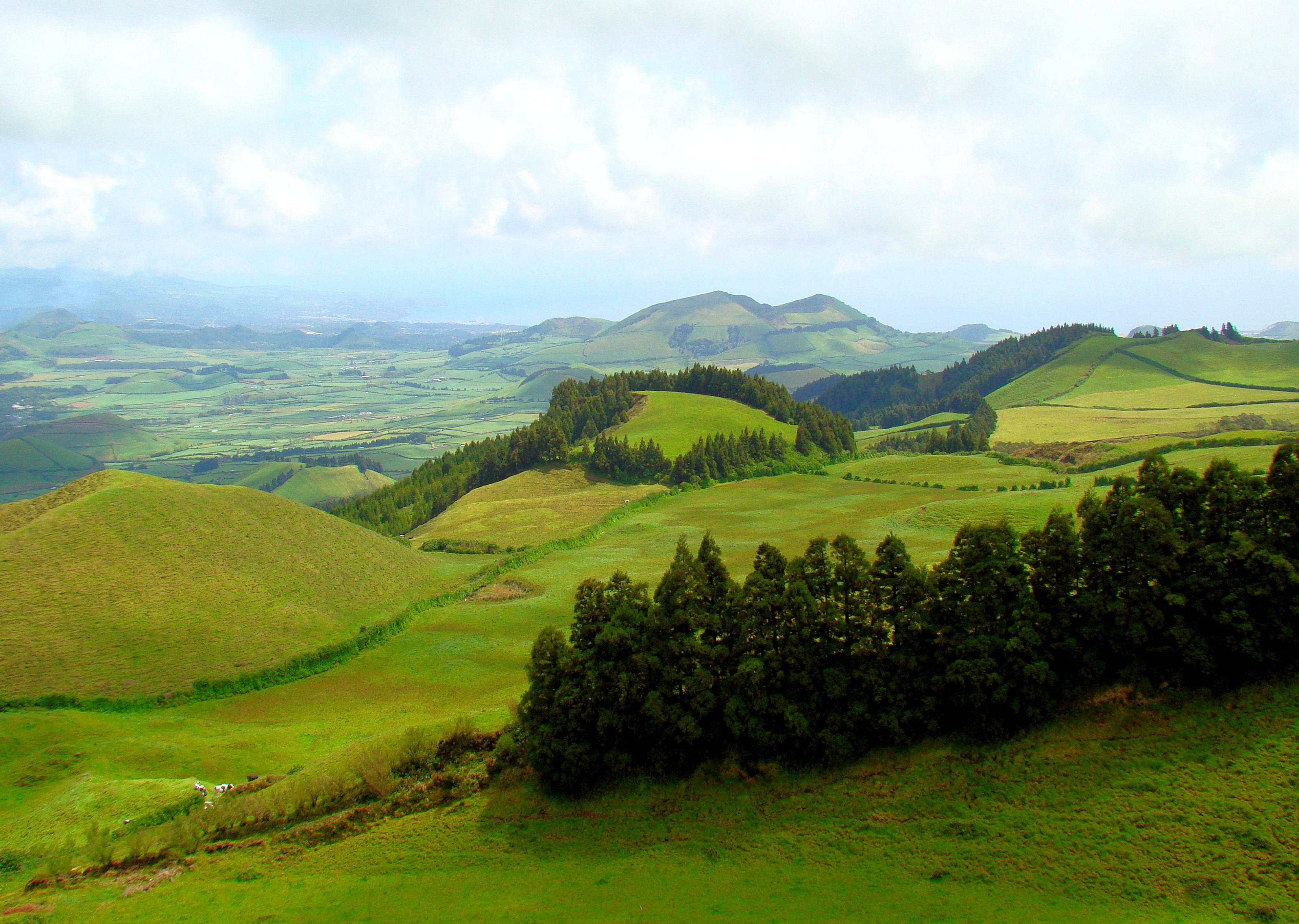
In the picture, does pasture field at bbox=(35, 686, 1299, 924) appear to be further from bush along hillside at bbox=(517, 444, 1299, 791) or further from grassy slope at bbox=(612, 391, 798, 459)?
grassy slope at bbox=(612, 391, 798, 459)

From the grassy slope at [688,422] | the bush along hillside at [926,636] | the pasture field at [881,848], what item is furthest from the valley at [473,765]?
the grassy slope at [688,422]

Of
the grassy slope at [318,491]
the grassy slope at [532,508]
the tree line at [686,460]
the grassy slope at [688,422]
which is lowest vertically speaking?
the grassy slope at [318,491]

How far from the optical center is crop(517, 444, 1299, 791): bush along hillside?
29.3 metres

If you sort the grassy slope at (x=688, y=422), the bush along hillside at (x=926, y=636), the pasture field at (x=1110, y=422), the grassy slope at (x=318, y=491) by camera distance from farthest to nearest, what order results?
the grassy slope at (x=318, y=491) < the pasture field at (x=1110, y=422) < the grassy slope at (x=688, y=422) < the bush along hillside at (x=926, y=636)

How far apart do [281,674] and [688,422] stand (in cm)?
9915

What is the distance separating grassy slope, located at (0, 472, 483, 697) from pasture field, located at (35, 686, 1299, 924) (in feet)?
80.9

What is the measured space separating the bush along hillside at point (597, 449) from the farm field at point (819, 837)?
80616 millimetres

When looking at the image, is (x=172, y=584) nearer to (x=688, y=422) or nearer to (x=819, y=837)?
(x=819, y=837)

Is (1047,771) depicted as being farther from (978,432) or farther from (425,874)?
(978,432)

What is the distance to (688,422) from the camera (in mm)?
141875

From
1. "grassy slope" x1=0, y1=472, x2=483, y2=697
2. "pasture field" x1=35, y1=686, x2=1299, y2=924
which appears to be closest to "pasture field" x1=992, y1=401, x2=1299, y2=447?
"pasture field" x1=35, y1=686, x2=1299, y2=924

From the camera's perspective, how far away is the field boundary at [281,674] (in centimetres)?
4488

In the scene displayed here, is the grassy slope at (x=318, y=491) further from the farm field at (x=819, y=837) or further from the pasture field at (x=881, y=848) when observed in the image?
the pasture field at (x=881, y=848)

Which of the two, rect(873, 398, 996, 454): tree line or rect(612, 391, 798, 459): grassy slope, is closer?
rect(612, 391, 798, 459): grassy slope
